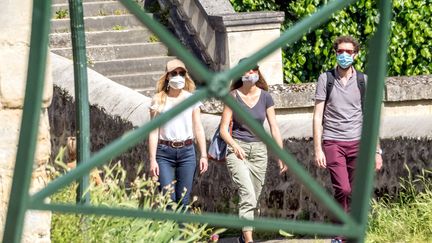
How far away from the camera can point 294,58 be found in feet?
50.5

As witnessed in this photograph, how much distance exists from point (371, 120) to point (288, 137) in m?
7.46

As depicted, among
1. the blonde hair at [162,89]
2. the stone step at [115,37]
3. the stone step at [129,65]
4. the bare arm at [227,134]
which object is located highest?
the stone step at [115,37]

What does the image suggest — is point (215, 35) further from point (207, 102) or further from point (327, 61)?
point (207, 102)

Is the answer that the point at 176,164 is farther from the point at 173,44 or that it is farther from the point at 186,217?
the point at 173,44

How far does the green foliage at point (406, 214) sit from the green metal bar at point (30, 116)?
6.58 m

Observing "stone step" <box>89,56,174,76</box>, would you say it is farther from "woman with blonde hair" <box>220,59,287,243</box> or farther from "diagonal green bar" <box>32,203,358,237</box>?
"diagonal green bar" <box>32,203,358,237</box>

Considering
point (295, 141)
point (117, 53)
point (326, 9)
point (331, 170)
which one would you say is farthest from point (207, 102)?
point (326, 9)

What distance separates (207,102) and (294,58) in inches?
147

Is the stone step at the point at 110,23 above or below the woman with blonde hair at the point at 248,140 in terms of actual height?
above

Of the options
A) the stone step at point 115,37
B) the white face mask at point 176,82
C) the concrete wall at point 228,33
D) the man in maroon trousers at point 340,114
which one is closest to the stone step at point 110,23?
Answer: the stone step at point 115,37

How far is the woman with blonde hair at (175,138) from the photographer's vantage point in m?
9.38

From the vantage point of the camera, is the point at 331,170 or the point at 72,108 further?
the point at 72,108

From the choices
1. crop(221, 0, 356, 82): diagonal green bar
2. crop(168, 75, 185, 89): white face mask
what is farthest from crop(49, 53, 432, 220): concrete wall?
crop(221, 0, 356, 82): diagonal green bar

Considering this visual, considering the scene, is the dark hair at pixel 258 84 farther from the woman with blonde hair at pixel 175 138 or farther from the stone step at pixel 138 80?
the stone step at pixel 138 80
